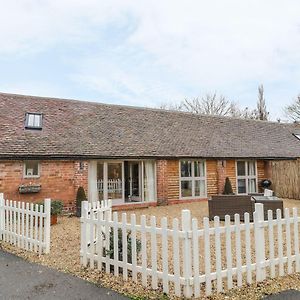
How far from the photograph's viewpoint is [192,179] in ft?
57.2

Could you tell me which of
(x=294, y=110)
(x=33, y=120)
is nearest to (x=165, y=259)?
(x=33, y=120)

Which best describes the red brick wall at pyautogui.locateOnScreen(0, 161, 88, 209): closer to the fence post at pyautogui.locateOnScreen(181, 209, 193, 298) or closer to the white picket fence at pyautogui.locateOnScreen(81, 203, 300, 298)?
the white picket fence at pyautogui.locateOnScreen(81, 203, 300, 298)

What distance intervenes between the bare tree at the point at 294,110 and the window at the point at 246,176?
77.9 feet

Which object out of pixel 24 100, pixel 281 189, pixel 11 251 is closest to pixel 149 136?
pixel 24 100

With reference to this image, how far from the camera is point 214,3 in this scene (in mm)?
9430

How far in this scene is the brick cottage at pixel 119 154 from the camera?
13.6m

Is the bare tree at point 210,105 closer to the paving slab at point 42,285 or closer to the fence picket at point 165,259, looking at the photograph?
the paving slab at point 42,285

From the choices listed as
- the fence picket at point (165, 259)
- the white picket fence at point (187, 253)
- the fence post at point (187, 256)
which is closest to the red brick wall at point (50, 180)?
the white picket fence at point (187, 253)

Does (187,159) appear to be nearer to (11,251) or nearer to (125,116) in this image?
(125,116)

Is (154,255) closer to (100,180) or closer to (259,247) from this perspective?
(259,247)

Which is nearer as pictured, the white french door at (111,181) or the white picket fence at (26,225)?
the white picket fence at (26,225)

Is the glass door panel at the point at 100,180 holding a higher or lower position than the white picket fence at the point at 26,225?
higher

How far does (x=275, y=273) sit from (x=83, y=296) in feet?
9.98

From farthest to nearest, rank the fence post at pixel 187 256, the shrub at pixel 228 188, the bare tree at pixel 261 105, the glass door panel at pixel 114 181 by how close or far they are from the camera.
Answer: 1. the bare tree at pixel 261 105
2. the shrub at pixel 228 188
3. the glass door panel at pixel 114 181
4. the fence post at pixel 187 256
